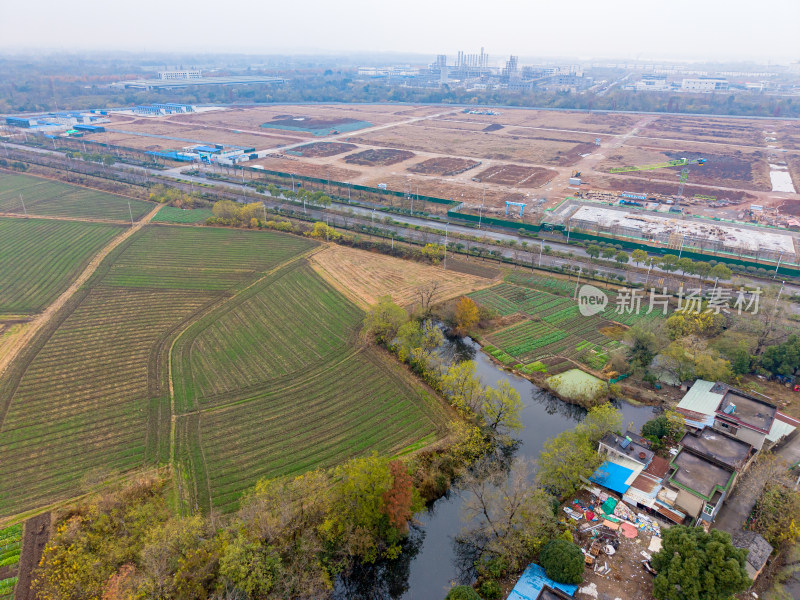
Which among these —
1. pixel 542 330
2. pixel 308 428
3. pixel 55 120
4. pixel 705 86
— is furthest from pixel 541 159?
pixel 705 86

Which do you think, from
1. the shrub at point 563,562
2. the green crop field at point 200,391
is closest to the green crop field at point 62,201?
the green crop field at point 200,391

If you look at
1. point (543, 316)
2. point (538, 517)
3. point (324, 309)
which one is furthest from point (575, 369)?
point (324, 309)

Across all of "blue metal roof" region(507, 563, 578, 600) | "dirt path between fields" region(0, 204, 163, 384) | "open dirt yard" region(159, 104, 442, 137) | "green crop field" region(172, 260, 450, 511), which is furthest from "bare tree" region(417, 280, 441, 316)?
"open dirt yard" region(159, 104, 442, 137)

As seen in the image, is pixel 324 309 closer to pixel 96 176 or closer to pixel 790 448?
pixel 790 448

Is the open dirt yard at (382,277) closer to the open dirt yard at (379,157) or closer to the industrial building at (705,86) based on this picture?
the open dirt yard at (379,157)

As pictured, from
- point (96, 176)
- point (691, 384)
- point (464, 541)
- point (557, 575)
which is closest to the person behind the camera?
point (557, 575)
